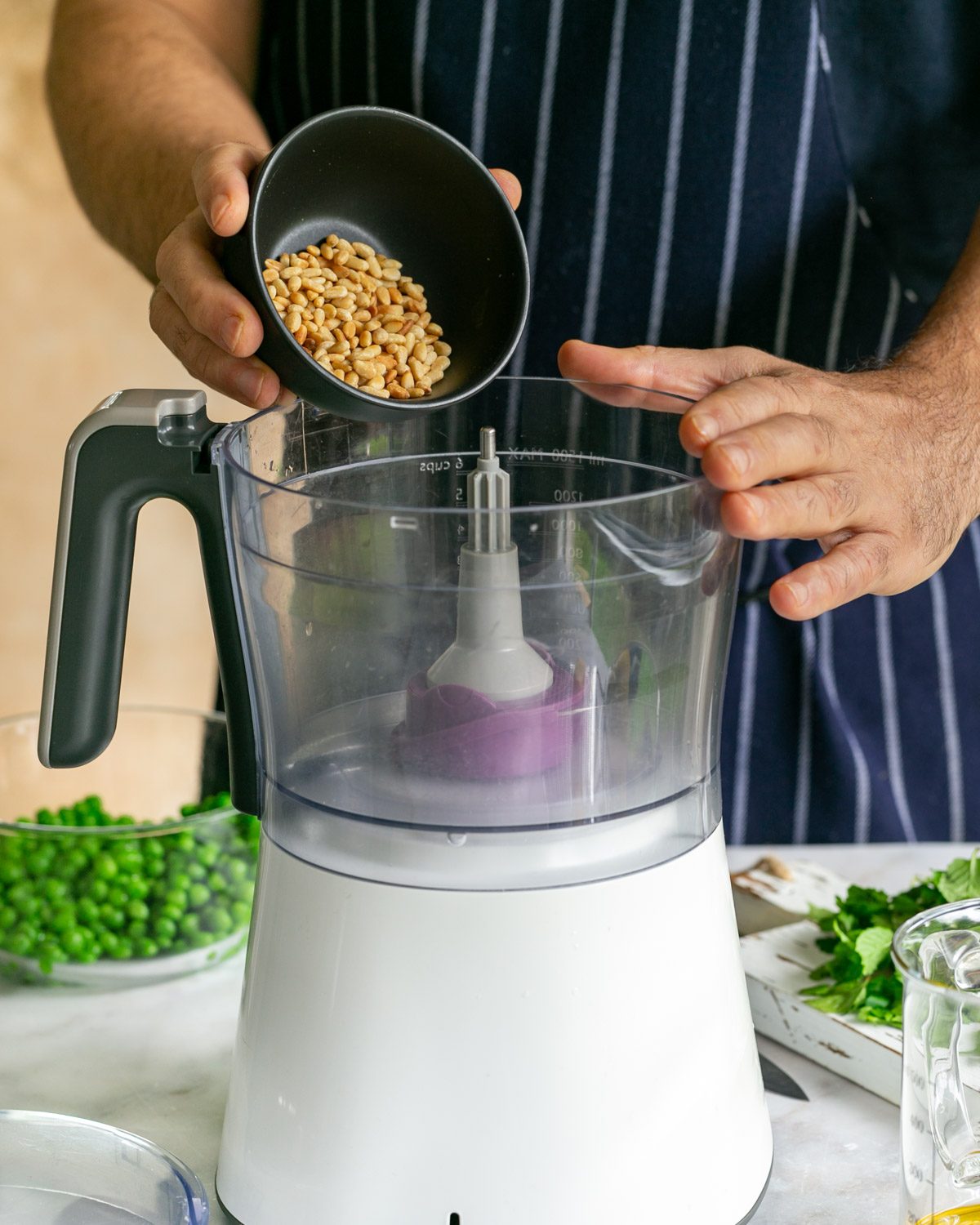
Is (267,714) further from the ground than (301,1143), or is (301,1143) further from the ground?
(267,714)

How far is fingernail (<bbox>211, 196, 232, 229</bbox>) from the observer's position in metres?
0.64

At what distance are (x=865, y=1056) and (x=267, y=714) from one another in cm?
36

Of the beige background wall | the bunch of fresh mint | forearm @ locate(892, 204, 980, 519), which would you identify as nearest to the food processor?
the bunch of fresh mint

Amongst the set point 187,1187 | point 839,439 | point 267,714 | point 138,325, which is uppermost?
point 138,325

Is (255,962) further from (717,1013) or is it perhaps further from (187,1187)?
(717,1013)

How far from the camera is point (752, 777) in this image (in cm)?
121

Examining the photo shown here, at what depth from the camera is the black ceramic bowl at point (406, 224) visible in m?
0.66

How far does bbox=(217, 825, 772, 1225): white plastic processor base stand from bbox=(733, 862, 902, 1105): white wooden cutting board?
0.46 feet

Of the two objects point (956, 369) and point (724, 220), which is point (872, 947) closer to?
point (956, 369)

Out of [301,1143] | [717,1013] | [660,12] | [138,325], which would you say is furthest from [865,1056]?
[138,325]

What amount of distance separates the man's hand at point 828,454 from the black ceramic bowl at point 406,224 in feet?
0.18

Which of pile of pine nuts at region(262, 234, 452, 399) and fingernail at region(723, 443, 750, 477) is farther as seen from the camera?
pile of pine nuts at region(262, 234, 452, 399)

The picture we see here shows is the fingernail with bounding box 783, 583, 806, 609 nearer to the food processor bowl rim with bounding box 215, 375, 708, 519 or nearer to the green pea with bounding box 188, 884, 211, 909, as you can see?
the food processor bowl rim with bounding box 215, 375, 708, 519

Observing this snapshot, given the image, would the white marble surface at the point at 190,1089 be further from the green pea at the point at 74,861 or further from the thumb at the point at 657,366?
the thumb at the point at 657,366
